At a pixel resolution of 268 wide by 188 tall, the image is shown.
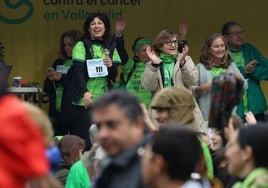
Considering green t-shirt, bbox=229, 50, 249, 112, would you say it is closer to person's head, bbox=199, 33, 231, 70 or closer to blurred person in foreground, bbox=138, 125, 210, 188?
person's head, bbox=199, 33, 231, 70

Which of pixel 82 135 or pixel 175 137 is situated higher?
pixel 175 137

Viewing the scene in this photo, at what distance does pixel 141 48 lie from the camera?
37.2 ft

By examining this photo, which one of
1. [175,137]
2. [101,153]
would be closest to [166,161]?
[175,137]

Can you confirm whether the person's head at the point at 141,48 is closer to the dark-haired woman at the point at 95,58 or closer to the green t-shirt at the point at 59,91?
the green t-shirt at the point at 59,91

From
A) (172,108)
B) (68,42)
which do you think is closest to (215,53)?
(68,42)

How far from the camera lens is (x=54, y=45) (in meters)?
12.6

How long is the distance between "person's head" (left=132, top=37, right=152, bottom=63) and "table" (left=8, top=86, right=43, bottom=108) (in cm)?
135

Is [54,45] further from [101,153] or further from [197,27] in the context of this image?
[101,153]

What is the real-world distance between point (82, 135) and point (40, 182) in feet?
19.0

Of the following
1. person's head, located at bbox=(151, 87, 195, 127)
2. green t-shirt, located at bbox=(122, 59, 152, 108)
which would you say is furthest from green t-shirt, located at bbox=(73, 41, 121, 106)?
person's head, located at bbox=(151, 87, 195, 127)

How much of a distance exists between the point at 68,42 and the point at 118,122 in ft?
22.1

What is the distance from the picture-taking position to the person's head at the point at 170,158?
4.52m

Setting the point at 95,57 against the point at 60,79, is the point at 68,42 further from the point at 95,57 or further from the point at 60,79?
the point at 95,57

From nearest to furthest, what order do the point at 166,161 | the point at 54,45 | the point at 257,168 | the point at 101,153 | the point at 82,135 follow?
1. the point at 166,161
2. the point at 257,168
3. the point at 101,153
4. the point at 82,135
5. the point at 54,45
